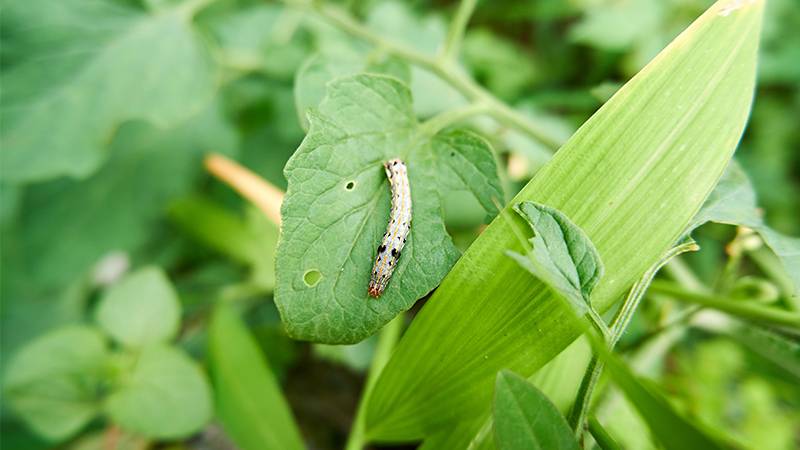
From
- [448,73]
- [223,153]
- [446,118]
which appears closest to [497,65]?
[448,73]

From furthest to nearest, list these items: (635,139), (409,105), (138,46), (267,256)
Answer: (267,256) → (138,46) → (409,105) → (635,139)

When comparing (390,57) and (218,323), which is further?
(218,323)

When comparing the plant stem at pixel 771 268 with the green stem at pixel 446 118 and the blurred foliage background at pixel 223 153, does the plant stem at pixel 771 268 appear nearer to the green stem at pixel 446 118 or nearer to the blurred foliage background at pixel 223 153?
the blurred foliage background at pixel 223 153

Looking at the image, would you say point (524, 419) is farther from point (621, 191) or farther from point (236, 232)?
point (236, 232)

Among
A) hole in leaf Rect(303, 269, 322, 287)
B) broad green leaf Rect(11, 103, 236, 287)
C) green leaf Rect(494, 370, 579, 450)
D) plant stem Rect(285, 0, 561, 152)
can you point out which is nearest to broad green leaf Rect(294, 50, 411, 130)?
plant stem Rect(285, 0, 561, 152)

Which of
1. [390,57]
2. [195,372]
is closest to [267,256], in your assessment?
[195,372]

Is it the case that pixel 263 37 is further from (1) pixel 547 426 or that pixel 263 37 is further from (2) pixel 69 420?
(1) pixel 547 426

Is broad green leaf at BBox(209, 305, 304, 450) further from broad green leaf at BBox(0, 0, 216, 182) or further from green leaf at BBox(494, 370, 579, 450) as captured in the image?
green leaf at BBox(494, 370, 579, 450)
